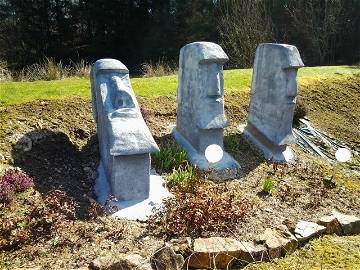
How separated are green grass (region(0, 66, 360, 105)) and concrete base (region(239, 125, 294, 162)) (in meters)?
2.38

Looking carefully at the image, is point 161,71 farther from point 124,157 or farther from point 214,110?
point 124,157

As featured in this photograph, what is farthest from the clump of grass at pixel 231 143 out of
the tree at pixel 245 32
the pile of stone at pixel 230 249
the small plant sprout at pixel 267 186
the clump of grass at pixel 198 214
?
the tree at pixel 245 32

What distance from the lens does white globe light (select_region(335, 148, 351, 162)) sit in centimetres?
892

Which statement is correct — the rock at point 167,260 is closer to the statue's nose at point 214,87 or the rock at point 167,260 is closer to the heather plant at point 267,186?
the heather plant at point 267,186

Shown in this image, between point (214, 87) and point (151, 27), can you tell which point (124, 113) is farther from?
point (151, 27)

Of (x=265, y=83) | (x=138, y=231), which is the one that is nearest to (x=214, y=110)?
(x=265, y=83)

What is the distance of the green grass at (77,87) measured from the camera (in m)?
8.48

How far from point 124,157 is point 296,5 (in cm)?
1941

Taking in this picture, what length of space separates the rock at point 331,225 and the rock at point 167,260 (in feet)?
7.40

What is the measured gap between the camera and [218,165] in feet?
24.1

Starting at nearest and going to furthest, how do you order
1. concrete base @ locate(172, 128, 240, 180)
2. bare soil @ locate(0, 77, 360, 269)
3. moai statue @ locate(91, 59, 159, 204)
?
1. bare soil @ locate(0, 77, 360, 269)
2. moai statue @ locate(91, 59, 159, 204)
3. concrete base @ locate(172, 128, 240, 180)

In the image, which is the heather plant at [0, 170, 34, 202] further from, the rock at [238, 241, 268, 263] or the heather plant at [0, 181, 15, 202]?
the rock at [238, 241, 268, 263]

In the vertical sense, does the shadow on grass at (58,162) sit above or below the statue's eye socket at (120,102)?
below

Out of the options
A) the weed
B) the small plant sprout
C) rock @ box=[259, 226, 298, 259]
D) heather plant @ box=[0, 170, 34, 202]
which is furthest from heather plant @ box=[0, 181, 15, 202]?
the small plant sprout
